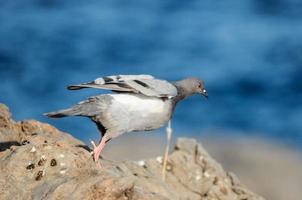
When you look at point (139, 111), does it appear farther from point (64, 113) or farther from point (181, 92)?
point (181, 92)

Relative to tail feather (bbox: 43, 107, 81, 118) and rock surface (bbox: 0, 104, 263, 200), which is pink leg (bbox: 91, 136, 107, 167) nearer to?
rock surface (bbox: 0, 104, 263, 200)

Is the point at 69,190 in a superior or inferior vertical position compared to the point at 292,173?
superior

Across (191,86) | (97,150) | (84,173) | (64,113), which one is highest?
(84,173)

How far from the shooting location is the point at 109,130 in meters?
16.9

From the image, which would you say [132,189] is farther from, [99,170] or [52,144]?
[52,144]

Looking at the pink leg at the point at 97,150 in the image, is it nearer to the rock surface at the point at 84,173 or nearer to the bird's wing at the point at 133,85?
the rock surface at the point at 84,173

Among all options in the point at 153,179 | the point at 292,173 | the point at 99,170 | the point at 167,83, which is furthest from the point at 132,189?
the point at 292,173

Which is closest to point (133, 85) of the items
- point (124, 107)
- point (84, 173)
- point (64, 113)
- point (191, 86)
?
point (124, 107)

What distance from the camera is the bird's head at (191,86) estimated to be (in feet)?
60.5

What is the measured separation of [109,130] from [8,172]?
8.82 ft

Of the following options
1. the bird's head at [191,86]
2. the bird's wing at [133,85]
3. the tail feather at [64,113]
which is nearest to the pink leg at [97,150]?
the tail feather at [64,113]

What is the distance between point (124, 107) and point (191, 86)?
213 centimetres

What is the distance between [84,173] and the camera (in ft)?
45.3

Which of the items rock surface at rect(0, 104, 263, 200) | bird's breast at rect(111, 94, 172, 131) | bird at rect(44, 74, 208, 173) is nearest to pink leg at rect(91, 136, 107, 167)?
bird at rect(44, 74, 208, 173)
